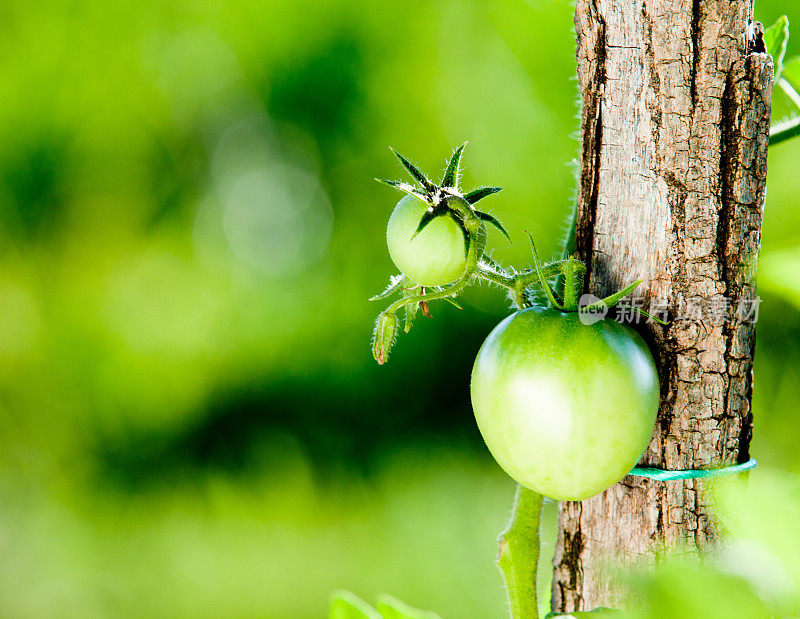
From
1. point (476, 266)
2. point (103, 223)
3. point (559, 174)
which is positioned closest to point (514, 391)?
point (476, 266)

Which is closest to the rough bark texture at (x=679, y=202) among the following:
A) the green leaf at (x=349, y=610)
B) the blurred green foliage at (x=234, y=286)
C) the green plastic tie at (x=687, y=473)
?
the green plastic tie at (x=687, y=473)

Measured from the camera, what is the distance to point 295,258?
1224 mm

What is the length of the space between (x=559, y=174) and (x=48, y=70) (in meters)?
0.87

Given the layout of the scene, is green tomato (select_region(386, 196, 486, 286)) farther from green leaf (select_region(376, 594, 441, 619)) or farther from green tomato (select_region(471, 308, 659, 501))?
green leaf (select_region(376, 594, 441, 619))

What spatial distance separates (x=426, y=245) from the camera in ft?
0.87

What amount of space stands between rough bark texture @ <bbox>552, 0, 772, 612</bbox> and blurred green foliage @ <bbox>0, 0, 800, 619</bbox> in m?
0.85

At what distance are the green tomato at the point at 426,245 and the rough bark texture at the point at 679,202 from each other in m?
0.07

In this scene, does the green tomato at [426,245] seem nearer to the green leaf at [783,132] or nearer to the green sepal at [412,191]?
the green sepal at [412,191]

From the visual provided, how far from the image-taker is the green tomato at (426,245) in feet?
0.87

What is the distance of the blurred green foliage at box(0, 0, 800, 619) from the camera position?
114cm

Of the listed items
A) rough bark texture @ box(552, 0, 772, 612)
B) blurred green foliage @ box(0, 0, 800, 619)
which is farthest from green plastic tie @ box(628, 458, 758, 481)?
blurred green foliage @ box(0, 0, 800, 619)

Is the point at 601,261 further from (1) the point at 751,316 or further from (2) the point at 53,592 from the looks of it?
(2) the point at 53,592

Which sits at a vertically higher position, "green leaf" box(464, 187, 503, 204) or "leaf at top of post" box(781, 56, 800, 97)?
"leaf at top of post" box(781, 56, 800, 97)

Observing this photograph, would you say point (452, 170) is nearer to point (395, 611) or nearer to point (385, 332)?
point (385, 332)
